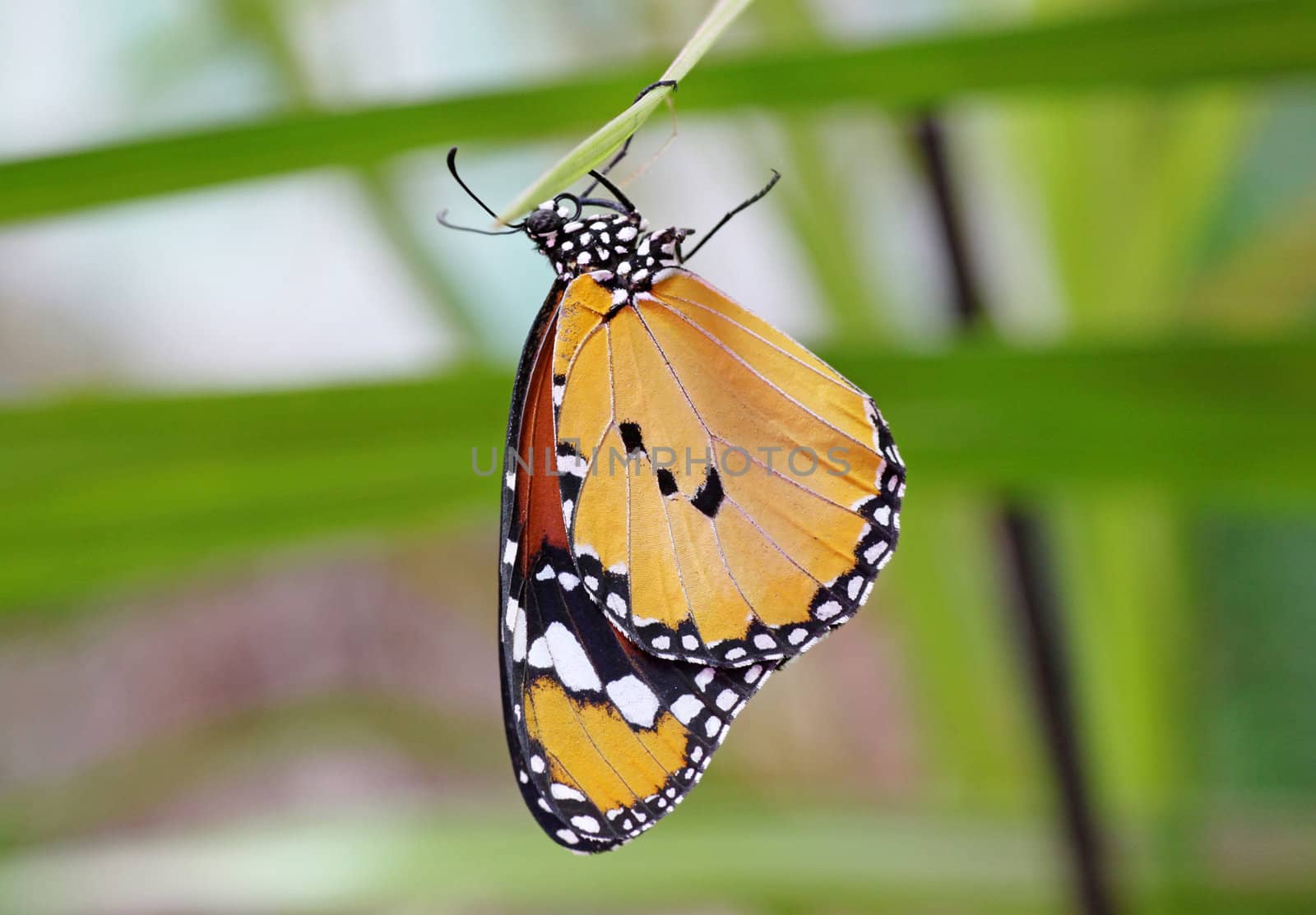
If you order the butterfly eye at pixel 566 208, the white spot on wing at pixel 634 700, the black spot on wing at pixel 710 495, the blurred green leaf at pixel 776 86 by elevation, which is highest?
the butterfly eye at pixel 566 208

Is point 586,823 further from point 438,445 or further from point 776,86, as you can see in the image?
point 776,86

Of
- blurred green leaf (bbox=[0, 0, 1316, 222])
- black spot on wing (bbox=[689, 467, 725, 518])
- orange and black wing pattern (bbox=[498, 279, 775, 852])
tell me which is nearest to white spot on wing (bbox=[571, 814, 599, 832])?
orange and black wing pattern (bbox=[498, 279, 775, 852])

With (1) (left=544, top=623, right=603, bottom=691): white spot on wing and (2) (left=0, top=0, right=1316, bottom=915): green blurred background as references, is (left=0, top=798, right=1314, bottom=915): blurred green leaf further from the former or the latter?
(1) (left=544, top=623, right=603, bottom=691): white spot on wing

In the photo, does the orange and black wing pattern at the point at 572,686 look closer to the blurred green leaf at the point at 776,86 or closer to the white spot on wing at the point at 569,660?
the white spot on wing at the point at 569,660

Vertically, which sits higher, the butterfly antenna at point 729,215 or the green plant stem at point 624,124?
the butterfly antenna at point 729,215

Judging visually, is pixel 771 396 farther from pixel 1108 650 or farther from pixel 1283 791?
pixel 1283 791

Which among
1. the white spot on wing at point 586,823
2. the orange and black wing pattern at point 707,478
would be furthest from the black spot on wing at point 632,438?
the white spot on wing at point 586,823

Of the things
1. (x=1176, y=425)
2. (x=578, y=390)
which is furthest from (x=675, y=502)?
(x=1176, y=425)
